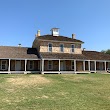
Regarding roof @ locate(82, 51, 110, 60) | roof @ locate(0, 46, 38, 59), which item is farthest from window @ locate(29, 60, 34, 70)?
roof @ locate(82, 51, 110, 60)

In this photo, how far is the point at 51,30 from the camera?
40.2m

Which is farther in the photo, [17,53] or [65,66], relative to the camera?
[65,66]

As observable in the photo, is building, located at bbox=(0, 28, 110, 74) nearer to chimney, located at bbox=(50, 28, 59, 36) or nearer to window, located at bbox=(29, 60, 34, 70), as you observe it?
window, located at bbox=(29, 60, 34, 70)

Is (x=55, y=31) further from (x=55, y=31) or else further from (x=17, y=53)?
(x=17, y=53)

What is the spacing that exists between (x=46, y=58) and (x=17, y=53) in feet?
17.8

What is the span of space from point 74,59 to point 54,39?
5.14 meters

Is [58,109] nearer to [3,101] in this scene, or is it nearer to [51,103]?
[51,103]

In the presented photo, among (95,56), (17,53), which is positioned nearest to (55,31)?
(17,53)

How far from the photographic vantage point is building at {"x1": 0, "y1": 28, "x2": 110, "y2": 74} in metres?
33.1

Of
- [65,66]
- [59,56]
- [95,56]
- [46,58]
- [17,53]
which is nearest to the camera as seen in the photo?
[46,58]

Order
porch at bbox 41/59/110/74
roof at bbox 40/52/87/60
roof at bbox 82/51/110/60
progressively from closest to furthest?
roof at bbox 40/52/87/60
porch at bbox 41/59/110/74
roof at bbox 82/51/110/60

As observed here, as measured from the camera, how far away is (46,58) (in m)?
32.6

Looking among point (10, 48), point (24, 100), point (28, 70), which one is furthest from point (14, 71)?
point (24, 100)

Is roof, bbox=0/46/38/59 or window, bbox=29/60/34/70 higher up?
roof, bbox=0/46/38/59
